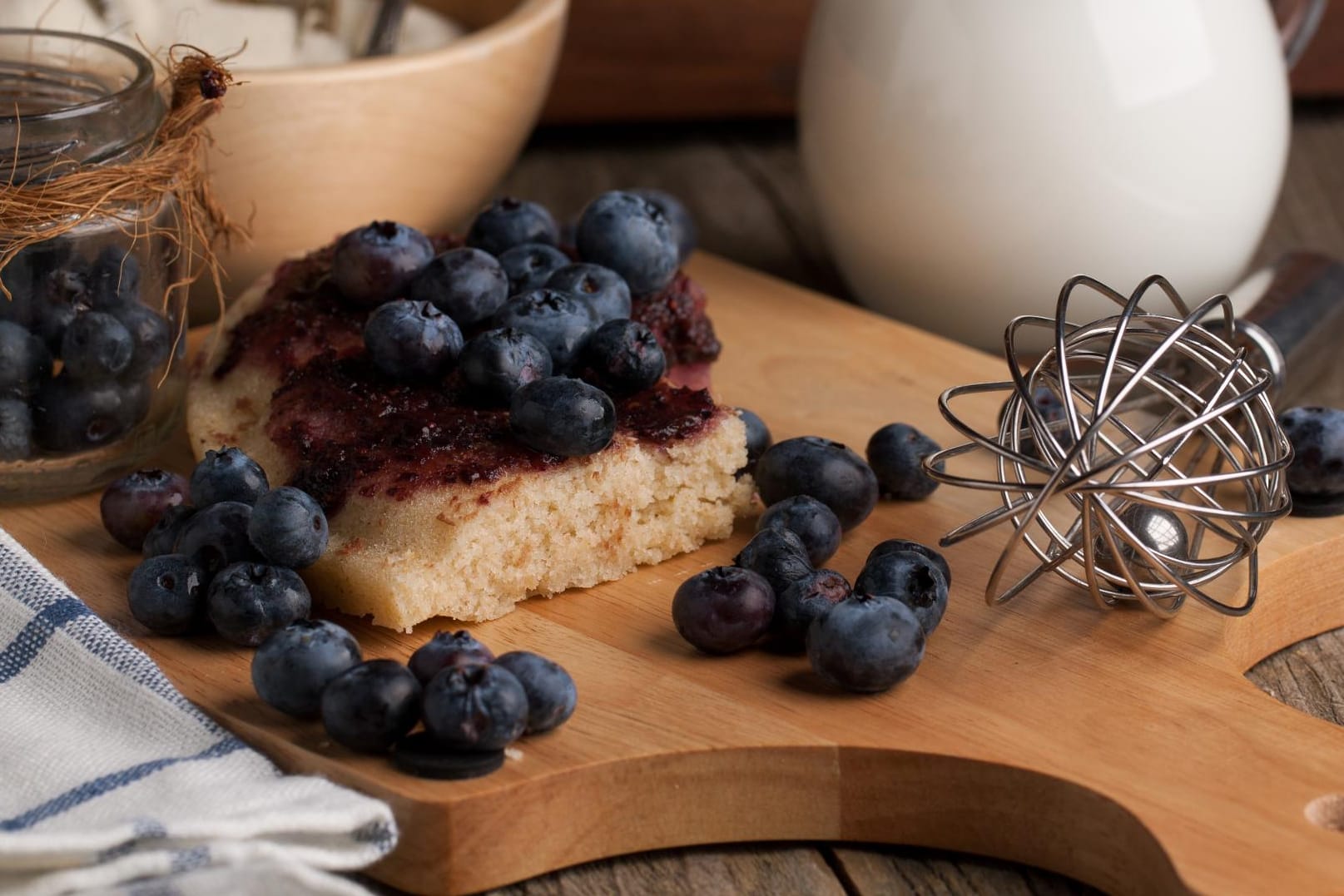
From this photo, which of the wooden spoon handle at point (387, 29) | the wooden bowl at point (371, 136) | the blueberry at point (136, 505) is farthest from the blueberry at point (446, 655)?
the wooden spoon handle at point (387, 29)

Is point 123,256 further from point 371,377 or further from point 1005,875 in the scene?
point 1005,875

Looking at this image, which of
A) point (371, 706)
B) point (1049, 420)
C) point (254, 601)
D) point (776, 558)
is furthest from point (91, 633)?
point (1049, 420)

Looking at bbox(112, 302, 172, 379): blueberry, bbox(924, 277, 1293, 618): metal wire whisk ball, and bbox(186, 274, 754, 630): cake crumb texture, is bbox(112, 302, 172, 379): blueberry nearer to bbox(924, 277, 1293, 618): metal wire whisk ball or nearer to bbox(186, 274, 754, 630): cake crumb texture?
bbox(186, 274, 754, 630): cake crumb texture

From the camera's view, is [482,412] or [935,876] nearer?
[935,876]

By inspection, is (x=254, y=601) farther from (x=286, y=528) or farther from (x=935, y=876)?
(x=935, y=876)

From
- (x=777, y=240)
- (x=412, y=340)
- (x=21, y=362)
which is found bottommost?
(x=777, y=240)

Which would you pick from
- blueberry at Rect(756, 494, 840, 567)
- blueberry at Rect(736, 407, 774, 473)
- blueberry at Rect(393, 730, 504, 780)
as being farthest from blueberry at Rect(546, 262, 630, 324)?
blueberry at Rect(393, 730, 504, 780)
